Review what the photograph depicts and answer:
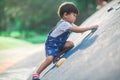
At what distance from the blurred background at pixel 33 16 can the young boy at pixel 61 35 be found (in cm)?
2479

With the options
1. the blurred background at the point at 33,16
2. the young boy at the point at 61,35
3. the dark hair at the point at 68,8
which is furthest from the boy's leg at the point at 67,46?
the blurred background at the point at 33,16

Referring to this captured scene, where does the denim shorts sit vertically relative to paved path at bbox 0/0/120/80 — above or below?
above

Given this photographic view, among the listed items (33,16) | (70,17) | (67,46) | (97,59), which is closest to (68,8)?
(70,17)

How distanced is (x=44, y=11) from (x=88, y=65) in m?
28.9

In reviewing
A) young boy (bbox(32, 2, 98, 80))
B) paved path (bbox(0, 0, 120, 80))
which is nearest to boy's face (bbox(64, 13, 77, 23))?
young boy (bbox(32, 2, 98, 80))

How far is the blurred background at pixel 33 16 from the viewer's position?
29670mm

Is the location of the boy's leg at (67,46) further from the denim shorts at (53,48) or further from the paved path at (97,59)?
the paved path at (97,59)

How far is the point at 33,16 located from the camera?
33.3 metres

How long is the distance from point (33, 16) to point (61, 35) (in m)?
29.1

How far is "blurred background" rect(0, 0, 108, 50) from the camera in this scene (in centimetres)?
2967

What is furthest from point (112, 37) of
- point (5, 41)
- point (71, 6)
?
point (5, 41)

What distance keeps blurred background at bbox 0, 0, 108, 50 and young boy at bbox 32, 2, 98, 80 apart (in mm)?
24787

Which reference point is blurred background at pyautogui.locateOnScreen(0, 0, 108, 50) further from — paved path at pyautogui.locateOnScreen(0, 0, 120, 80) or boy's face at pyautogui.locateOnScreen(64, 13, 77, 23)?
paved path at pyautogui.locateOnScreen(0, 0, 120, 80)

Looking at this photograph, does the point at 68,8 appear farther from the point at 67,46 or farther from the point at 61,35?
the point at 67,46
